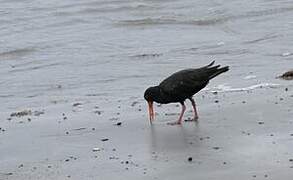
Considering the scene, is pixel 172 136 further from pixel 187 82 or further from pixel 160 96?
pixel 187 82

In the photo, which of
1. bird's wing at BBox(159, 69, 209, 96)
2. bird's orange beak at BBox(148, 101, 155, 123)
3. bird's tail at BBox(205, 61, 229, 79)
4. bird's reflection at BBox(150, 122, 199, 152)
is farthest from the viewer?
bird's tail at BBox(205, 61, 229, 79)

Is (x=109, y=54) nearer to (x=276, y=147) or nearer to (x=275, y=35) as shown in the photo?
(x=275, y=35)

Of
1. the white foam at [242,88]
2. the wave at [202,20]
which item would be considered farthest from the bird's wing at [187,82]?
the wave at [202,20]

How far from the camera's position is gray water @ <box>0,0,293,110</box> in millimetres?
11328

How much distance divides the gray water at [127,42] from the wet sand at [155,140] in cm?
117

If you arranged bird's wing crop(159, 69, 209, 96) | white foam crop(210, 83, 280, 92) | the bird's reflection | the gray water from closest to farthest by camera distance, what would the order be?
the bird's reflection < bird's wing crop(159, 69, 209, 96) < white foam crop(210, 83, 280, 92) < the gray water

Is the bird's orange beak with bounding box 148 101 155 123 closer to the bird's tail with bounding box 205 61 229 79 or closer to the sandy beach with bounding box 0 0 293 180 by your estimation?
the sandy beach with bounding box 0 0 293 180

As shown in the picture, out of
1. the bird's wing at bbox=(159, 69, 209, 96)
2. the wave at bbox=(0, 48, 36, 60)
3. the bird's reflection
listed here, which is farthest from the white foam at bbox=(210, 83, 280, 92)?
the wave at bbox=(0, 48, 36, 60)

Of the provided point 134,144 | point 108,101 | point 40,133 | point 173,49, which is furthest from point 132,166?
point 173,49

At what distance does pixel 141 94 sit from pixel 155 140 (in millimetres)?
2515

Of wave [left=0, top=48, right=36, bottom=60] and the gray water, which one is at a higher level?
the gray water

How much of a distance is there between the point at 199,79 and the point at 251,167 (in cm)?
244

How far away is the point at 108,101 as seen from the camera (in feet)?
32.0

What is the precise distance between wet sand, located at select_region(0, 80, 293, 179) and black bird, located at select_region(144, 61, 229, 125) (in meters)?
0.19
